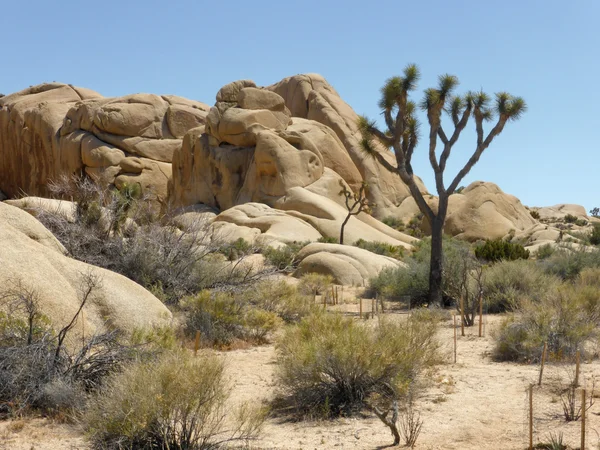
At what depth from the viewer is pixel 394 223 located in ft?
129

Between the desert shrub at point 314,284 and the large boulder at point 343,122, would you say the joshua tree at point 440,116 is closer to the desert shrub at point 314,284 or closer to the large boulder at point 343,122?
the desert shrub at point 314,284

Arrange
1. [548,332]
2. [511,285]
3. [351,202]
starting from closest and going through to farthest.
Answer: [548,332] → [511,285] → [351,202]

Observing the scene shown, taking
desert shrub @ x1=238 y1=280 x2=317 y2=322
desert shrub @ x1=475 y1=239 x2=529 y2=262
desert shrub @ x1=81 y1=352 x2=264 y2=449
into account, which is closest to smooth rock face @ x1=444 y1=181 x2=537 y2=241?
desert shrub @ x1=475 y1=239 x2=529 y2=262

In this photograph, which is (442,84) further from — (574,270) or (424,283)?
(574,270)

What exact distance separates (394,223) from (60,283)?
33277 mm

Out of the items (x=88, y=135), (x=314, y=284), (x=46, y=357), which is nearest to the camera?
(x=46, y=357)

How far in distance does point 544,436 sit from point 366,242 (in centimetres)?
2306

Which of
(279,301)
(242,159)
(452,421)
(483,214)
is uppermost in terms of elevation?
(242,159)

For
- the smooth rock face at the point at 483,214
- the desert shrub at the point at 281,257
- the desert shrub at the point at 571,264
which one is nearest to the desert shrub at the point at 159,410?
the desert shrub at the point at 571,264

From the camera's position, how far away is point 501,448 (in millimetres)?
5422

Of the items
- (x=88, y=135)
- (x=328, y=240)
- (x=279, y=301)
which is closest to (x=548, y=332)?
(x=279, y=301)

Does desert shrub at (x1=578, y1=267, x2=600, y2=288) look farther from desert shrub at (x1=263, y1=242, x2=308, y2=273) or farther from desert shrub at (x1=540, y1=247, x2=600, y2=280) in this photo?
desert shrub at (x1=263, y1=242, x2=308, y2=273)

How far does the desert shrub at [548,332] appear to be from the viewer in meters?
8.51

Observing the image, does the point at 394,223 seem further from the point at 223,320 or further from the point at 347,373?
the point at 347,373
